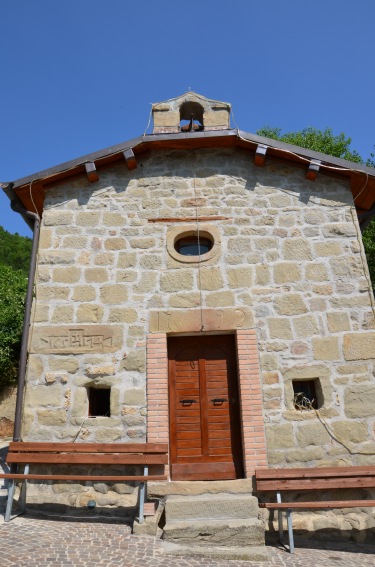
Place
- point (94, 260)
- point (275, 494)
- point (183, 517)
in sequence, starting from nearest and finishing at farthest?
point (183, 517) → point (275, 494) → point (94, 260)

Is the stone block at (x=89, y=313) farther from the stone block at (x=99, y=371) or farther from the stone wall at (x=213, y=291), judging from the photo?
the stone block at (x=99, y=371)

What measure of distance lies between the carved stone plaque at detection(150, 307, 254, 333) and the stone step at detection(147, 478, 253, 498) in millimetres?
2044

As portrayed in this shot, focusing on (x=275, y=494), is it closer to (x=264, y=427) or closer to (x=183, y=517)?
(x=264, y=427)

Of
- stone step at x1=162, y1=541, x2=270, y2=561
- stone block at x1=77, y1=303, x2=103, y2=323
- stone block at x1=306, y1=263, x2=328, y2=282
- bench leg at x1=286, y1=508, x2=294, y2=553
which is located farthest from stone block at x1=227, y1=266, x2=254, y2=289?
stone step at x1=162, y1=541, x2=270, y2=561

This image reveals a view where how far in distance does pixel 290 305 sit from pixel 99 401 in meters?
3.17

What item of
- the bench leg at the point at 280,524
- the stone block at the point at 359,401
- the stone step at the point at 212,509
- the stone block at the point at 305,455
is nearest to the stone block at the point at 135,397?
the stone step at the point at 212,509

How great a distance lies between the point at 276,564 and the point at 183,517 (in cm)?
118

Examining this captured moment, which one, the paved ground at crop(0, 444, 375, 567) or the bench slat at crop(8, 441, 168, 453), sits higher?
the bench slat at crop(8, 441, 168, 453)

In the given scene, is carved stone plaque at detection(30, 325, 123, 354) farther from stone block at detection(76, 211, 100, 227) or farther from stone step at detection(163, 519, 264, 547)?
stone step at detection(163, 519, 264, 547)

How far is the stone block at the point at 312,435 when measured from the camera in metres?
5.61

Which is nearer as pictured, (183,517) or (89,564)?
(89,564)

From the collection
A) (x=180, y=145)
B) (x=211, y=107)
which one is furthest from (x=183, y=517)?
(x=211, y=107)

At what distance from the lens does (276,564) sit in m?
4.35

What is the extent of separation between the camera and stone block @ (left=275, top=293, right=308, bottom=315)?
20.3 ft
